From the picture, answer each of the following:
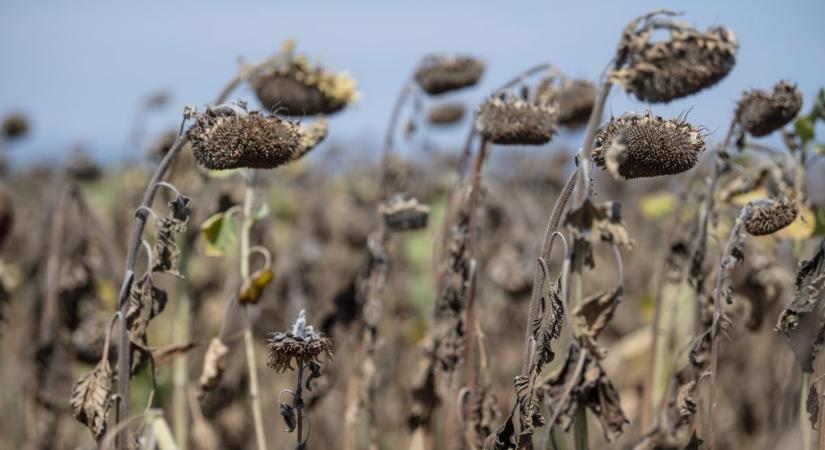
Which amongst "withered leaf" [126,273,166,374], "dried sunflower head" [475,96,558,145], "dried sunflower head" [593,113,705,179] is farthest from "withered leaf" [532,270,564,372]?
"withered leaf" [126,273,166,374]

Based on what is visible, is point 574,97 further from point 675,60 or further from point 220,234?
point 220,234

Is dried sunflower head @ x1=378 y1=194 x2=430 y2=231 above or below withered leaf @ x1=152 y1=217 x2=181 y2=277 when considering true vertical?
below

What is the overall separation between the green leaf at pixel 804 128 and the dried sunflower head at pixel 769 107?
0.14m

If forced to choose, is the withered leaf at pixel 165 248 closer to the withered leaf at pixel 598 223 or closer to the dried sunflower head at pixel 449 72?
the withered leaf at pixel 598 223

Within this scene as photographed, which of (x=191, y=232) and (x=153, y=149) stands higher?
(x=153, y=149)

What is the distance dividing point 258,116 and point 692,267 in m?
1.47

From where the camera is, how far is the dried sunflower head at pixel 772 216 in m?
2.03

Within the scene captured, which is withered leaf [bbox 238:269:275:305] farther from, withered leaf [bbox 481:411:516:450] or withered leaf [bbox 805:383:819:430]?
withered leaf [bbox 805:383:819:430]

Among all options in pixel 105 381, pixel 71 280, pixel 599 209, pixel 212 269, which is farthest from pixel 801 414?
pixel 212 269

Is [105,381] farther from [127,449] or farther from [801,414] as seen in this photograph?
[801,414]

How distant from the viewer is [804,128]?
2.63 meters

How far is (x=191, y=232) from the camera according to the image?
3.37m

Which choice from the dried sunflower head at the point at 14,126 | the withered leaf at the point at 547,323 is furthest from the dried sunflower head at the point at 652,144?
the dried sunflower head at the point at 14,126

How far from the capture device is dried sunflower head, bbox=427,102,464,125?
4723mm
